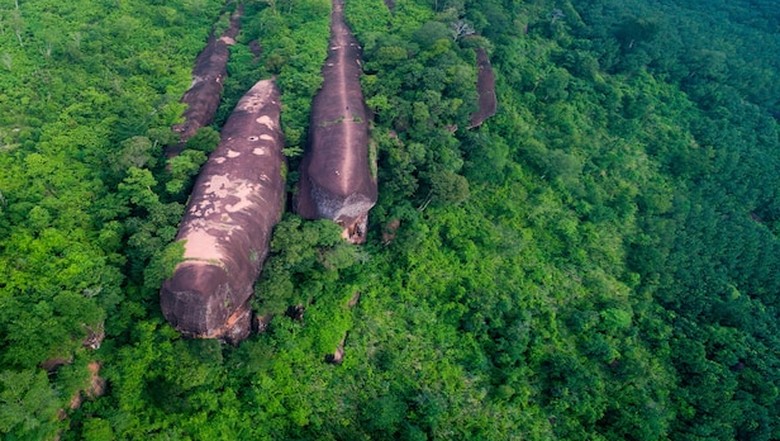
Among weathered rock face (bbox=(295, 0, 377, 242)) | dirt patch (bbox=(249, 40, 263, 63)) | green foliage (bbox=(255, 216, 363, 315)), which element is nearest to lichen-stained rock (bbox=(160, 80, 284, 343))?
green foliage (bbox=(255, 216, 363, 315))

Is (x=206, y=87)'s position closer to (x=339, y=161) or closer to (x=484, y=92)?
(x=339, y=161)

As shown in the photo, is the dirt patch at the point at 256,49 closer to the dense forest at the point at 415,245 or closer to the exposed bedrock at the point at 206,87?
the dense forest at the point at 415,245

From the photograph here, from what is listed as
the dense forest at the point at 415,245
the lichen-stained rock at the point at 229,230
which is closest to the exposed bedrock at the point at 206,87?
the dense forest at the point at 415,245

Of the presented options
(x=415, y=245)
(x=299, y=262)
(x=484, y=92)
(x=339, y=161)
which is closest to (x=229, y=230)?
(x=299, y=262)

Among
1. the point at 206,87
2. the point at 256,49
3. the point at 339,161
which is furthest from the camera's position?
the point at 256,49

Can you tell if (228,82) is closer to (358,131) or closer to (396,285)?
(358,131)

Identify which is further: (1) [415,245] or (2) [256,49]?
(2) [256,49]
